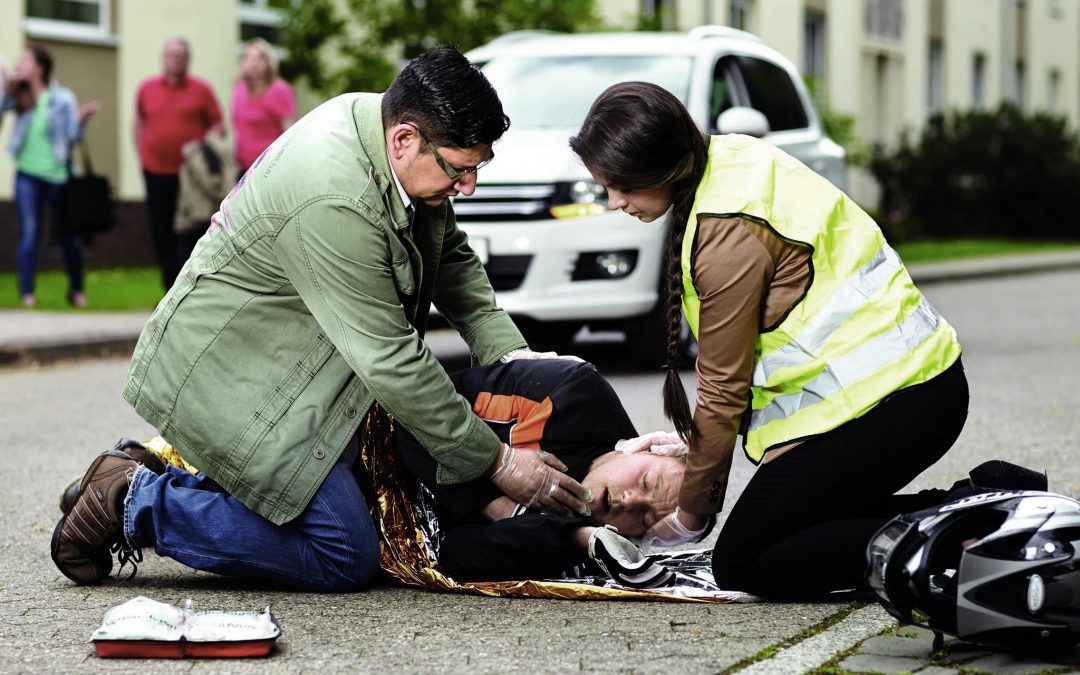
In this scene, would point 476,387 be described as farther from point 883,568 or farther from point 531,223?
point 531,223

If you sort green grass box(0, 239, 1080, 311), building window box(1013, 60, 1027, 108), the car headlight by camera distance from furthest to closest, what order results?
building window box(1013, 60, 1027, 108) < green grass box(0, 239, 1080, 311) < the car headlight

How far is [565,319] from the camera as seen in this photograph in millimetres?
9445

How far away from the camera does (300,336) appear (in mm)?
4363

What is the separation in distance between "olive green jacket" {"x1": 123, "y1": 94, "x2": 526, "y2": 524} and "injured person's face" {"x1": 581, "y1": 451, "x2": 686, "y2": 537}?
1.46 feet

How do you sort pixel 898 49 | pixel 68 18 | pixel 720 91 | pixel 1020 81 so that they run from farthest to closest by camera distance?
pixel 1020 81, pixel 898 49, pixel 68 18, pixel 720 91

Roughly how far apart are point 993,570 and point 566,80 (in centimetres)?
704

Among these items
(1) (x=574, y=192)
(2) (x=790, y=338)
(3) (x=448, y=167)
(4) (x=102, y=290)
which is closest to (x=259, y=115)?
(4) (x=102, y=290)

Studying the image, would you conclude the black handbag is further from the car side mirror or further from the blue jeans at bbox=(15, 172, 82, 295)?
the car side mirror

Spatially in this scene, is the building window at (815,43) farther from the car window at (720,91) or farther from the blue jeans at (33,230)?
the car window at (720,91)

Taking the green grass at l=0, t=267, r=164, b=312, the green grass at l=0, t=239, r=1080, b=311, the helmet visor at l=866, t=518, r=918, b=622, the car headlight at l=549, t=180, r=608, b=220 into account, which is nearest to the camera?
the helmet visor at l=866, t=518, r=918, b=622

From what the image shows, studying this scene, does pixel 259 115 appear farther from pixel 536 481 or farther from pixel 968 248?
pixel 968 248

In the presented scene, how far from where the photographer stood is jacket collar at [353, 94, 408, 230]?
4273 mm

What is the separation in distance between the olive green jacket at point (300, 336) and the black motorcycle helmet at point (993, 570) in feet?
3.76

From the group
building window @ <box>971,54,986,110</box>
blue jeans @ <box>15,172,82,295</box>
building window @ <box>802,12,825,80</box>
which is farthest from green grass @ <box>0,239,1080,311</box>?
building window @ <box>971,54,986,110</box>
